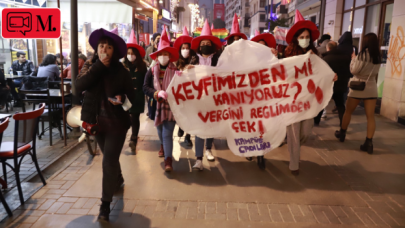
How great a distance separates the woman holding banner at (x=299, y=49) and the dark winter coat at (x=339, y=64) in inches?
104

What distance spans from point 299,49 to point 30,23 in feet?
13.6

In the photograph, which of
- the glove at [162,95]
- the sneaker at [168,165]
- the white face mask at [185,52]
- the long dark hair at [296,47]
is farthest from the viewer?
the white face mask at [185,52]

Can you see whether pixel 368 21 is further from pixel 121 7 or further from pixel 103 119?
pixel 103 119

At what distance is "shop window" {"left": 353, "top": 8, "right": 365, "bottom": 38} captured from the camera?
1126cm

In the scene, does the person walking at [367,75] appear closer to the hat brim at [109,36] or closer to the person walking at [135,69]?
the person walking at [135,69]

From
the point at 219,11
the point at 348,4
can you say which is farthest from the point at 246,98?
the point at 219,11

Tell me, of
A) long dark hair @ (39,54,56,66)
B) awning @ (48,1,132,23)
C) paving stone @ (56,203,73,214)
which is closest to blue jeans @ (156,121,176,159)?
paving stone @ (56,203,73,214)

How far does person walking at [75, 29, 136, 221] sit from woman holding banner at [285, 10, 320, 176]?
94.4 inches

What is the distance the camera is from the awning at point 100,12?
1203cm

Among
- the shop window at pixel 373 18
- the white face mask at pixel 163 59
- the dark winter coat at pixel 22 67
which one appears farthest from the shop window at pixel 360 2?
the dark winter coat at pixel 22 67

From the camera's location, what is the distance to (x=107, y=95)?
3.42 metres

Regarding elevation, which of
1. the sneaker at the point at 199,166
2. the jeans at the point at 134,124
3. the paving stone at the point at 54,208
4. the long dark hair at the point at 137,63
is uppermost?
the long dark hair at the point at 137,63

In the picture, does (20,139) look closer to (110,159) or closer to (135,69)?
(110,159)

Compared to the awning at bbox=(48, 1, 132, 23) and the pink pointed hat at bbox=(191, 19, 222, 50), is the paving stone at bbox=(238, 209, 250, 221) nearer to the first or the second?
the pink pointed hat at bbox=(191, 19, 222, 50)
